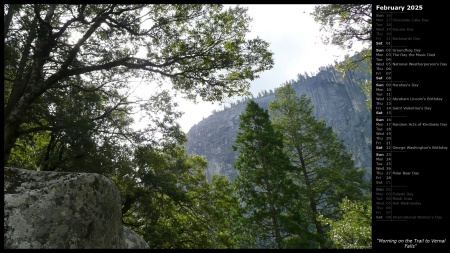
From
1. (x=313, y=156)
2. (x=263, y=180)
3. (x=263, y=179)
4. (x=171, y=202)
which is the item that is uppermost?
(x=313, y=156)

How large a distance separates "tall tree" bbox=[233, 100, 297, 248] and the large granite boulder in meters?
15.9

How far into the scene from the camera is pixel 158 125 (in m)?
15.4

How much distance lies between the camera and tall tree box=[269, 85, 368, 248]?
21984 mm

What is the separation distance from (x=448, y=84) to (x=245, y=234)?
688 inches

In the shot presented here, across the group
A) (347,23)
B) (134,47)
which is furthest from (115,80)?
(347,23)

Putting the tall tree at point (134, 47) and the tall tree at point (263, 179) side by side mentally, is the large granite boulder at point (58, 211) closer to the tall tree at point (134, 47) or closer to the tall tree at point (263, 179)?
the tall tree at point (134, 47)

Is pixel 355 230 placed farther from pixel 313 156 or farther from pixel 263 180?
pixel 313 156

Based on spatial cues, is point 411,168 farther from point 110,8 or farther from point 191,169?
point 191,169

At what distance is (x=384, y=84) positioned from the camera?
4.75 m

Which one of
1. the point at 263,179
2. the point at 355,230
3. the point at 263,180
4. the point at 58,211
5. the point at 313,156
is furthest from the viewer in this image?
the point at 313,156

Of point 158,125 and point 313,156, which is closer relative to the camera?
point 158,125

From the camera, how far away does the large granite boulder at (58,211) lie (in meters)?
3.55

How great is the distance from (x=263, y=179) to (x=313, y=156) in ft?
19.4
